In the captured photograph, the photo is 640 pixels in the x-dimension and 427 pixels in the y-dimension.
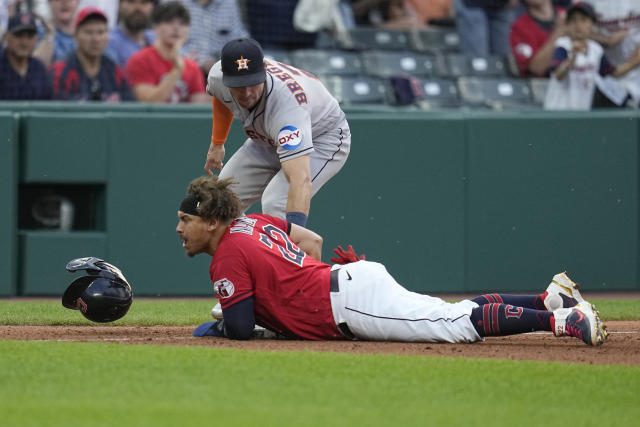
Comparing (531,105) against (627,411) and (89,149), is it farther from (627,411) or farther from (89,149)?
(627,411)

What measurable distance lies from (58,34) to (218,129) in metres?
4.77

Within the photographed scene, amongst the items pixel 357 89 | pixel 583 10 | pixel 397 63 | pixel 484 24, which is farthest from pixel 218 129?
pixel 484 24

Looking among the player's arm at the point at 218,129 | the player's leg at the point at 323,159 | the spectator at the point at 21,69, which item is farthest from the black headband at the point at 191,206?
the spectator at the point at 21,69

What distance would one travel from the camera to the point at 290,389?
4.63 meters

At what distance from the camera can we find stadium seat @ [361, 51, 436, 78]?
13391 mm

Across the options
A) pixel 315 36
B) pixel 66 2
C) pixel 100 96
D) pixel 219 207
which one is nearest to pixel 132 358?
pixel 219 207

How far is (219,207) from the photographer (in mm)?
5773

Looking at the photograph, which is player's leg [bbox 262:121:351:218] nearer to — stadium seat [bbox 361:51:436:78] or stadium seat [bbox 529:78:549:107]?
stadium seat [bbox 361:51:436:78]

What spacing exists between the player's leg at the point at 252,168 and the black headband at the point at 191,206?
4.45 ft

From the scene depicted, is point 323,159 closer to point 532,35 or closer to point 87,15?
point 87,15

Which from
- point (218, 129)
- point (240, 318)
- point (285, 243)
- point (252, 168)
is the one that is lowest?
point (240, 318)

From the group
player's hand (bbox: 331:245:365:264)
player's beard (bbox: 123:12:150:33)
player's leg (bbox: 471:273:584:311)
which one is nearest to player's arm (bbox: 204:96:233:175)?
player's hand (bbox: 331:245:365:264)

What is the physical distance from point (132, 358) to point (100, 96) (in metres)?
5.87

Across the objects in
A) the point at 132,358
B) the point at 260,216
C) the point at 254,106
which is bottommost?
the point at 132,358
